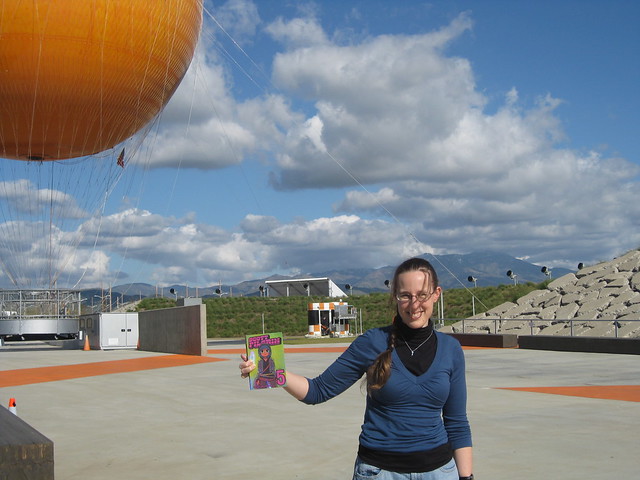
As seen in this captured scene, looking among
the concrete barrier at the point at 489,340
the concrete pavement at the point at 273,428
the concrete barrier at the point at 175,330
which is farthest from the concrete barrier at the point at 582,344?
the concrete barrier at the point at 175,330

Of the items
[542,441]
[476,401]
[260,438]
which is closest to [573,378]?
[476,401]

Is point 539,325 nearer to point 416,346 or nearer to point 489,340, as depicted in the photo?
point 489,340

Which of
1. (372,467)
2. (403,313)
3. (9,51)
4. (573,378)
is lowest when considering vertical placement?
(573,378)

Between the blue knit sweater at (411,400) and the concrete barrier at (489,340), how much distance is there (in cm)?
2289

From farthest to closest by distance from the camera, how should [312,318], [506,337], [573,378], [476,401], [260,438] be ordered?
[312,318] < [506,337] < [573,378] < [476,401] < [260,438]

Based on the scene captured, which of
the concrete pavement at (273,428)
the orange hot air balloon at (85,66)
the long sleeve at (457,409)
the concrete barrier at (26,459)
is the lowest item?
the concrete pavement at (273,428)

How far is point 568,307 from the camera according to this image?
29281 millimetres

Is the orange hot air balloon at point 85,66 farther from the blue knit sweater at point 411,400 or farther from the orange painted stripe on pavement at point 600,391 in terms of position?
the blue knit sweater at point 411,400

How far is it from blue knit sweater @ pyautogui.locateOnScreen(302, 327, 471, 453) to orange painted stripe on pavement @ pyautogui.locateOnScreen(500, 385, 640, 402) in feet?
30.3

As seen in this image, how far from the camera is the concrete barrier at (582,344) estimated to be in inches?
859

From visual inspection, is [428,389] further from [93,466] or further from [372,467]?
[93,466]

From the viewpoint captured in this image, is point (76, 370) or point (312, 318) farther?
point (312, 318)

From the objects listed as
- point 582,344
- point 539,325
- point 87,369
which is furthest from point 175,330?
point 582,344

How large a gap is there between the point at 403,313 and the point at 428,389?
0.35 metres
